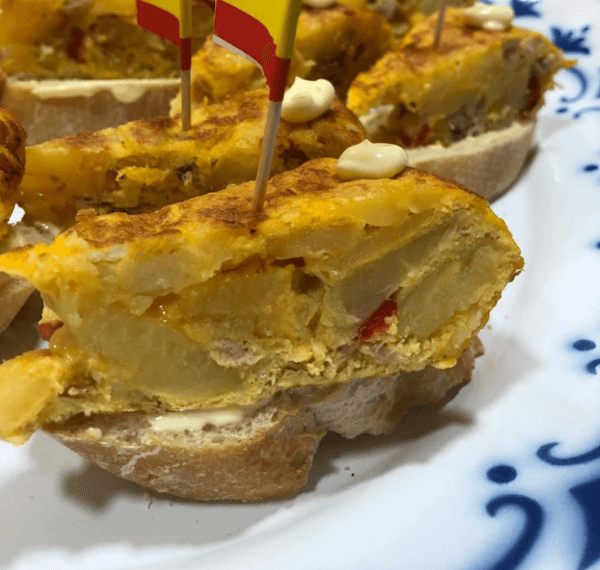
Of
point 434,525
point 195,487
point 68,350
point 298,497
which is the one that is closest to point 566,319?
point 434,525

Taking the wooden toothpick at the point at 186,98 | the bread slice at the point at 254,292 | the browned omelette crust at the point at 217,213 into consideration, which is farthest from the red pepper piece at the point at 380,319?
the wooden toothpick at the point at 186,98

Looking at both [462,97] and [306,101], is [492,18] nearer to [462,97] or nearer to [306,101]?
[462,97]

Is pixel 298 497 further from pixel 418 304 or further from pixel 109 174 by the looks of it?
pixel 109 174

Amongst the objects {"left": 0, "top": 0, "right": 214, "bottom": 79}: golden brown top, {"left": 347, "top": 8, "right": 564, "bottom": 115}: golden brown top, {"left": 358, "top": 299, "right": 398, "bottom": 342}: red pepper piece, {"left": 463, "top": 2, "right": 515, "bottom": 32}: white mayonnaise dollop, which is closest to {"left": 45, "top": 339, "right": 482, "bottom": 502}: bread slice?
{"left": 358, "top": 299, "right": 398, "bottom": 342}: red pepper piece

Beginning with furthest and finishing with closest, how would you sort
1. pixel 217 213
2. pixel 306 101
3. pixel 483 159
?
pixel 483 159
pixel 306 101
pixel 217 213

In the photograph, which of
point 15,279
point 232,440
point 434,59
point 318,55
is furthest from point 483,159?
point 15,279
